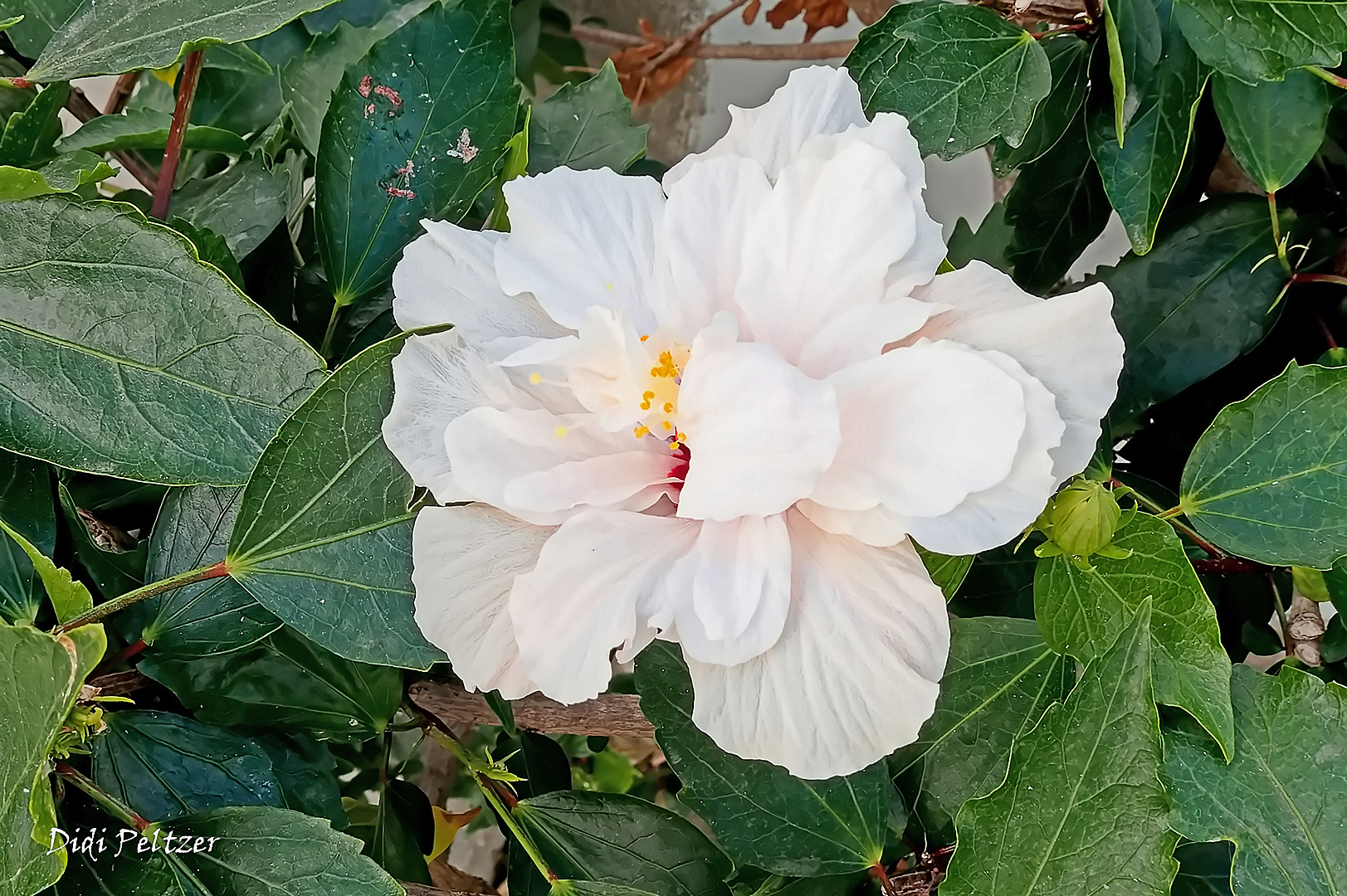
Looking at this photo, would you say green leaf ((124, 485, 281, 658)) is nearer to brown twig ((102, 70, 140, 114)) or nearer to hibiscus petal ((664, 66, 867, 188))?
hibiscus petal ((664, 66, 867, 188))

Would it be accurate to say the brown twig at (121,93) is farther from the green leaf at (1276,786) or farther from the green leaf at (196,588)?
the green leaf at (1276,786)

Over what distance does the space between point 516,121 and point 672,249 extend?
168mm

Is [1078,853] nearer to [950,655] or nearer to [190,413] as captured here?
[950,655]

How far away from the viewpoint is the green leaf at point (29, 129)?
1.33ft

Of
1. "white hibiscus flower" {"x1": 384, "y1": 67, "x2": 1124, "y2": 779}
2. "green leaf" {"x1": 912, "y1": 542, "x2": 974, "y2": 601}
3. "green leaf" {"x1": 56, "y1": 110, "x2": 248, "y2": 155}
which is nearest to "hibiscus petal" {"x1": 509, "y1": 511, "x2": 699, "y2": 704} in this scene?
"white hibiscus flower" {"x1": 384, "y1": 67, "x2": 1124, "y2": 779}

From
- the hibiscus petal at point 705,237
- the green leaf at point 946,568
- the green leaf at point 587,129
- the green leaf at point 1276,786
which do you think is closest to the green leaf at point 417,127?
the green leaf at point 587,129

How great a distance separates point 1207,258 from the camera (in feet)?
1.61

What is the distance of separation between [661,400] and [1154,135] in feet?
0.96

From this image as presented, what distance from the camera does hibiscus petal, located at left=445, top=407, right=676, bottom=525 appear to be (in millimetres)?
283

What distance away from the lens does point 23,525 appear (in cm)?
39

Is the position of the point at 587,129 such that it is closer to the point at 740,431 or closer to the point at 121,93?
the point at 740,431

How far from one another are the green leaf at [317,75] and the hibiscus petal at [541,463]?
281 mm

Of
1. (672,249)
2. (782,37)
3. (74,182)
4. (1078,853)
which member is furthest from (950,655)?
(782,37)

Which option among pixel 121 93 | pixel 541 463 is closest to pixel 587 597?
pixel 541 463
